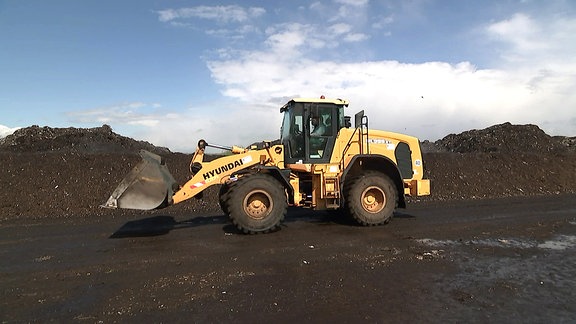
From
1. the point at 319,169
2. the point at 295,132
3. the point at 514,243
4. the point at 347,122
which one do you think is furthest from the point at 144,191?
the point at 514,243

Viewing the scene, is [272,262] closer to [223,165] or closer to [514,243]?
[223,165]

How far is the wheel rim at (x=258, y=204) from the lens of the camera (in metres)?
8.16

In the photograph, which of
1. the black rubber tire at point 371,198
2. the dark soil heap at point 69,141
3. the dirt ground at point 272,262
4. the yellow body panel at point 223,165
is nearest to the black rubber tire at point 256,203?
the dirt ground at point 272,262

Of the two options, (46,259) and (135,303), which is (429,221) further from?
(46,259)

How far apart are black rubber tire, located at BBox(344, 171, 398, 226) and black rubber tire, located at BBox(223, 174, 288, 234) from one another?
5.19 ft

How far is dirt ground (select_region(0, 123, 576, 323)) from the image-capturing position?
4387 millimetres

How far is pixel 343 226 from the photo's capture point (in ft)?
29.6

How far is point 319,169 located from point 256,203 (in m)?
1.66

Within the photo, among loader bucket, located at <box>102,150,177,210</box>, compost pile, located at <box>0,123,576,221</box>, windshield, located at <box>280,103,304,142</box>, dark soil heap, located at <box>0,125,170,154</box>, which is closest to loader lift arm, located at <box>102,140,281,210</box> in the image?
loader bucket, located at <box>102,150,177,210</box>

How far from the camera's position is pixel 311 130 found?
29.8ft

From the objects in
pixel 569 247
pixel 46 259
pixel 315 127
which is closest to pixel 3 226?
pixel 46 259

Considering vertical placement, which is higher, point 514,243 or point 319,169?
point 319,169

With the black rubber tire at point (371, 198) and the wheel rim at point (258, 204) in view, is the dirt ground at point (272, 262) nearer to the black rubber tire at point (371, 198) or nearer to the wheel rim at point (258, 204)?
the black rubber tire at point (371, 198)

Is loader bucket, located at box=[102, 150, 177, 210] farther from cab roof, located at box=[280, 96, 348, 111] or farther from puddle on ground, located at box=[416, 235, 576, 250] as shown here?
puddle on ground, located at box=[416, 235, 576, 250]
